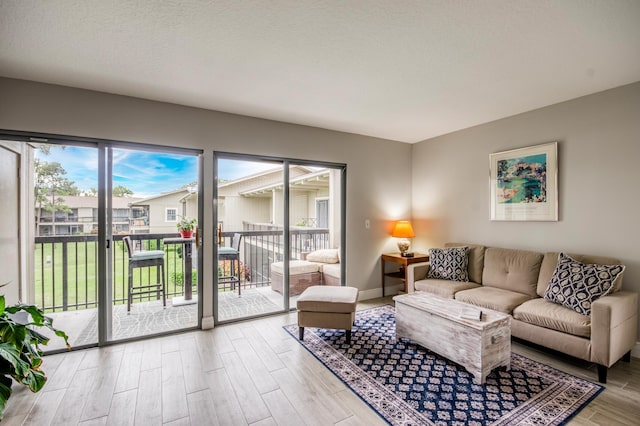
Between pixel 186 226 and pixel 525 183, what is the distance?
4170 mm

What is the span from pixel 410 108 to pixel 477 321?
7.90 feet

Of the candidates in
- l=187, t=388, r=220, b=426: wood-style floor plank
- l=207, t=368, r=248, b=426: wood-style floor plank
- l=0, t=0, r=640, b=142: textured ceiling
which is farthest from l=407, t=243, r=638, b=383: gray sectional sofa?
l=187, t=388, r=220, b=426: wood-style floor plank

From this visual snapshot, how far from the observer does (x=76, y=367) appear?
2.64m

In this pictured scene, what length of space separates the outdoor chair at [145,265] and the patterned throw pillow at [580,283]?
4.22 meters

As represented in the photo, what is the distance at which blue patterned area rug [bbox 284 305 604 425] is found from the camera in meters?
2.00

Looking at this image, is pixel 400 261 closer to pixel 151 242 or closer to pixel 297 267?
pixel 297 267

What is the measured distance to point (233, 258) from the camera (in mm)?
3943

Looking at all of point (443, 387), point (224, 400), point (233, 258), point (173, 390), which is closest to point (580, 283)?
point (443, 387)

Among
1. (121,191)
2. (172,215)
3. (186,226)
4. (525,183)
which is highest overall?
(525,183)

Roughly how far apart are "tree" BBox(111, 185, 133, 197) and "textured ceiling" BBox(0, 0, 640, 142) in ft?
3.28

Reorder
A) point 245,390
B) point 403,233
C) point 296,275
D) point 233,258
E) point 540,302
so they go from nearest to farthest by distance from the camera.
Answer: point 245,390
point 540,302
point 233,258
point 296,275
point 403,233

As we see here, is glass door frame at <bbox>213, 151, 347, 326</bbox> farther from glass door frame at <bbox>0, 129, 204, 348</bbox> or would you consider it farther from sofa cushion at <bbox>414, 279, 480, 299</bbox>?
sofa cushion at <bbox>414, 279, 480, 299</bbox>

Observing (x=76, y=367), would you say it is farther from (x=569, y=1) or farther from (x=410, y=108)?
(x=569, y=1)

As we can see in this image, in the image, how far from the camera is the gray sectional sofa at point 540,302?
7.75 feet
